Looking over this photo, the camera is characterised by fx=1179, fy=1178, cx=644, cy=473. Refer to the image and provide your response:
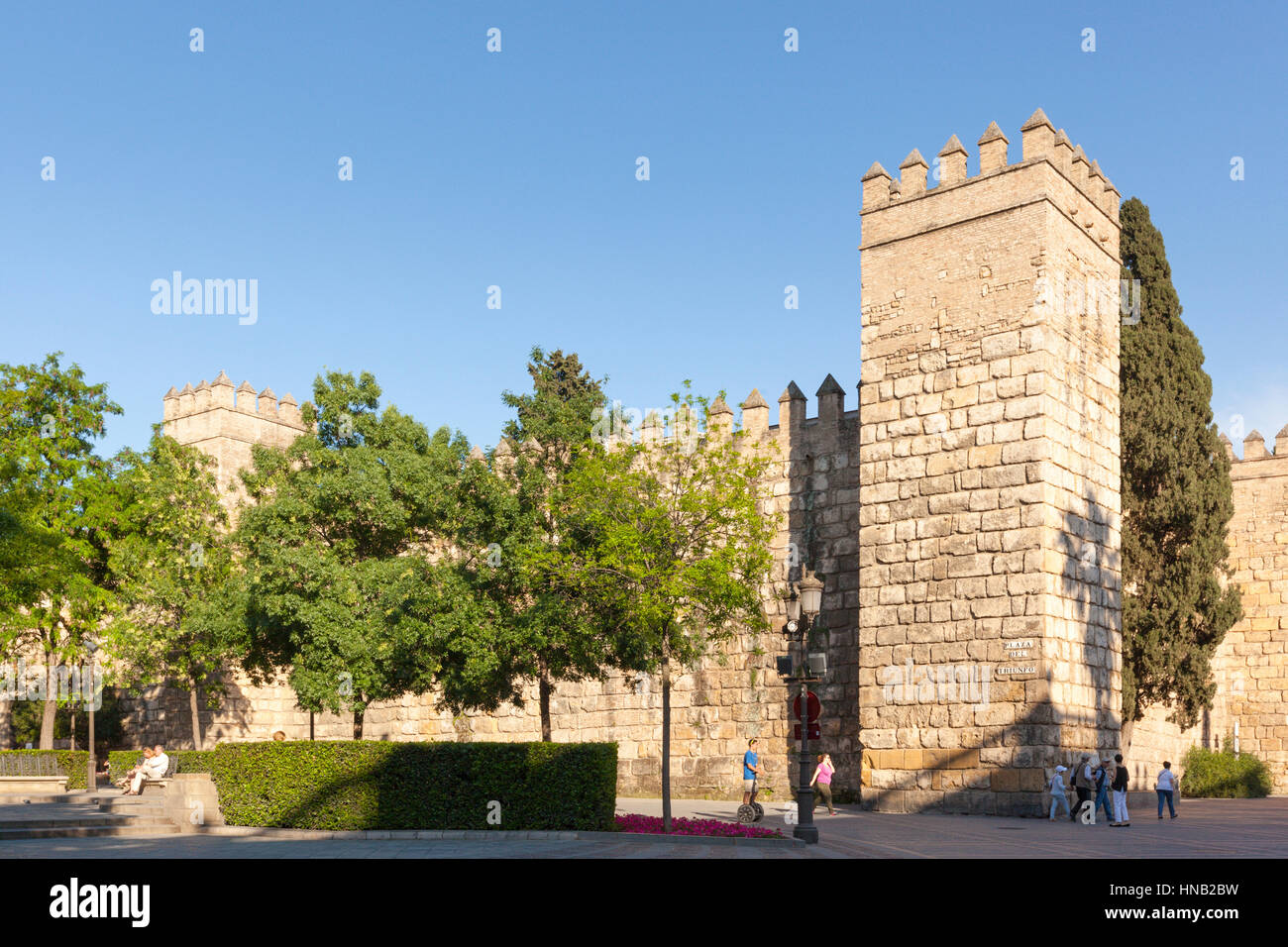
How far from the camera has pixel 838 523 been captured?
2564 centimetres

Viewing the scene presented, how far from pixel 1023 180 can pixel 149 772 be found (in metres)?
19.9

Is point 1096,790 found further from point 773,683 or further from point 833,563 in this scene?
point 773,683

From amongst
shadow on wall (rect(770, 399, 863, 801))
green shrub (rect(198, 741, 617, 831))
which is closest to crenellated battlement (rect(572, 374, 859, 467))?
shadow on wall (rect(770, 399, 863, 801))

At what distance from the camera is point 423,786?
1847 cm

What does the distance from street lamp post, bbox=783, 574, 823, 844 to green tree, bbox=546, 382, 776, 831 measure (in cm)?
186

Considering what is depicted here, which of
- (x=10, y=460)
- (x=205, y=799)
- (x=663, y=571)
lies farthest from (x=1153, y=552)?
(x=10, y=460)

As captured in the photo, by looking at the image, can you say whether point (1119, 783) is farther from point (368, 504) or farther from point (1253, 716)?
point (368, 504)

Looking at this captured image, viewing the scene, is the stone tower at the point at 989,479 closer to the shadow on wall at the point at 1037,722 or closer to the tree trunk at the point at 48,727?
the shadow on wall at the point at 1037,722

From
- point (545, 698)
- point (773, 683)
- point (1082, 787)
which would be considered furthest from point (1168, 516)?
point (545, 698)

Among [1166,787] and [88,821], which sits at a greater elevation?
[88,821]

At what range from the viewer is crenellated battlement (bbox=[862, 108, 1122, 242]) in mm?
21891

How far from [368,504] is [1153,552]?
17.0 meters

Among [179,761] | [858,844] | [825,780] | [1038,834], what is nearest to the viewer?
[858,844]

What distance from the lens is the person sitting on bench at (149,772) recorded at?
72.4 ft
